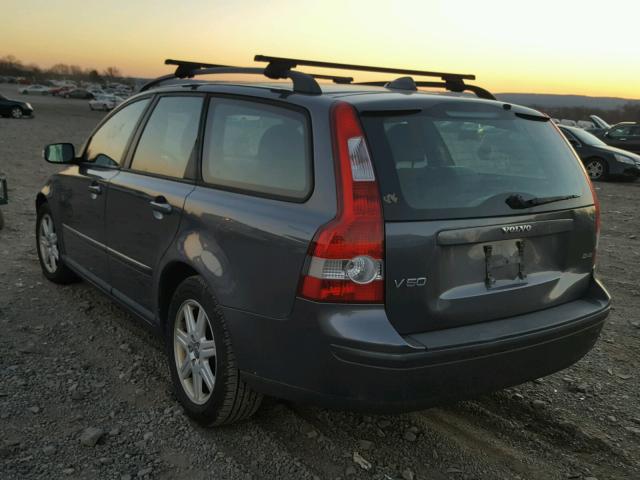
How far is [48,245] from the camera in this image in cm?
520

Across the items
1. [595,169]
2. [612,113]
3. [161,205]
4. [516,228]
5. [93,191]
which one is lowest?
[595,169]

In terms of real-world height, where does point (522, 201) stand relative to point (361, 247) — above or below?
above

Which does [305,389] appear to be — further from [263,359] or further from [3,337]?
[3,337]

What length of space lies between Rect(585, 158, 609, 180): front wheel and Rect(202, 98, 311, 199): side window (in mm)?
13838

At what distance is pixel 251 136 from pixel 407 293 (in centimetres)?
112

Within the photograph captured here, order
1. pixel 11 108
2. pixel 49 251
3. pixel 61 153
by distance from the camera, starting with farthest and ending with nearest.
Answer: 1. pixel 11 108
2. pixel 49 251
3. pixel 61 153

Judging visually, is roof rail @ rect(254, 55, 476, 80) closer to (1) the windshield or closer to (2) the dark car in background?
(2) the dark car in background

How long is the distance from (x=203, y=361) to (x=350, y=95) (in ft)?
4.86

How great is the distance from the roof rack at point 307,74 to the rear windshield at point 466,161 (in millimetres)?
411

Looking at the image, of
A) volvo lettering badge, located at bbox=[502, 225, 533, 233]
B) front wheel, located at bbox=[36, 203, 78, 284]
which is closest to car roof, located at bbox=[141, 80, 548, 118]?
volvo lettering badge, located at bbox=[502, 225, 533, 233]

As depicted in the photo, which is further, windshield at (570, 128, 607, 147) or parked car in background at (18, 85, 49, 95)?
parked car in background at (18, 85, 49, 95)

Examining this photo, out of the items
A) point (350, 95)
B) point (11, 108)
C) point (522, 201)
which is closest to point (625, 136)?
point (522, 201)

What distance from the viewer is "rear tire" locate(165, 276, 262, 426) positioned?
9.01ft

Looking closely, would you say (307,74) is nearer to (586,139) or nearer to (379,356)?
(379,356)
